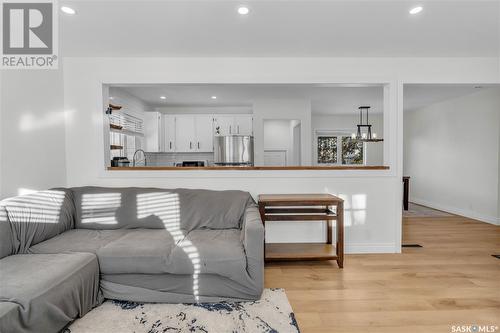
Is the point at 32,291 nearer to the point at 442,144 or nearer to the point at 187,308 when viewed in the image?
the point at 187,308

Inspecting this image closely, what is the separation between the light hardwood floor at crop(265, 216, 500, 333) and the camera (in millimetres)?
2016

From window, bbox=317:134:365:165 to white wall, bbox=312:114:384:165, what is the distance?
216mm

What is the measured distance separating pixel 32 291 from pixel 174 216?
1388 mm

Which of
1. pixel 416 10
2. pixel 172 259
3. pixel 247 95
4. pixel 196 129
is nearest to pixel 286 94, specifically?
pixel 247 95

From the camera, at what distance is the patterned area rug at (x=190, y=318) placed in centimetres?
189

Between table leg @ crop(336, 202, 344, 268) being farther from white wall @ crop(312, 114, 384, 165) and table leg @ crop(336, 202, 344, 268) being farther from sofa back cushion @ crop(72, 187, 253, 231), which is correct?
white wall @ crop(312, 114, 384, 165)

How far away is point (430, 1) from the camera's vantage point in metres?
→ 2.22

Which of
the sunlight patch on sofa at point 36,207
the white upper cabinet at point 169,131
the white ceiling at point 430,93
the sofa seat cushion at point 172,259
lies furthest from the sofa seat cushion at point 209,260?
the white ceiling at point 430,93

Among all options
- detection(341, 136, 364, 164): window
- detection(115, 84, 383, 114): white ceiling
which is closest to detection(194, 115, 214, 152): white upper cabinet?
detection(115, 84, 383, 114): white ceiling

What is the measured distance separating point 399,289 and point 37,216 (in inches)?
129

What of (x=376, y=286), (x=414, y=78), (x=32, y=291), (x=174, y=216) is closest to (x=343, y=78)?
(x=414, y=78)

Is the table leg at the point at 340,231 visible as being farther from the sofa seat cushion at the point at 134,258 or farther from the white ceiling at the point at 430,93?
the white ceiling at the point at 430,93

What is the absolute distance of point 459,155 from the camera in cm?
582

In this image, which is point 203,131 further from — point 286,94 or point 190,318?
point 190,318
